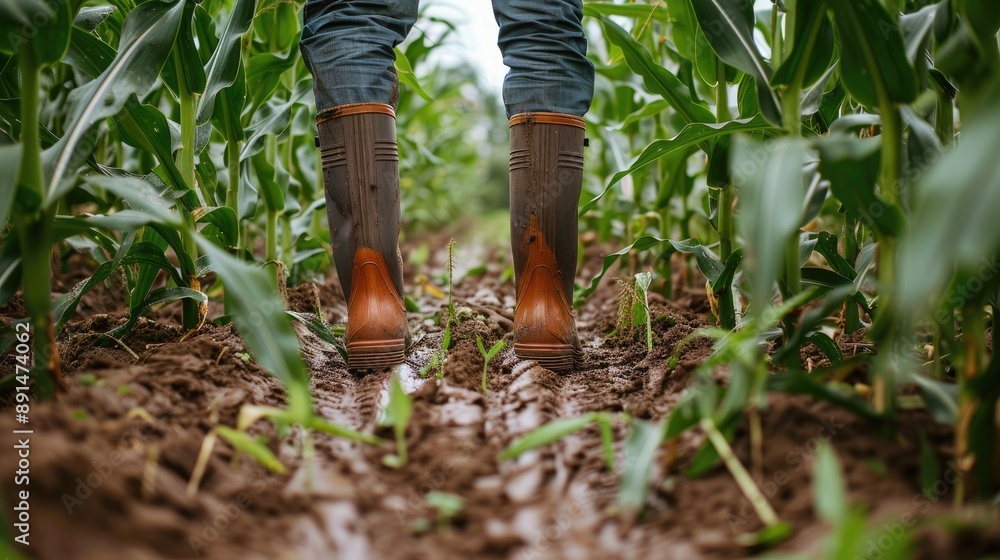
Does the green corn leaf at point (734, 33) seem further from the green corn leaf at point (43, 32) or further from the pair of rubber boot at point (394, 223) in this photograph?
the green corn leaf at point (43, 32)

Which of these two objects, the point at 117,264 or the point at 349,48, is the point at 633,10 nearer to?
the point at 349,48

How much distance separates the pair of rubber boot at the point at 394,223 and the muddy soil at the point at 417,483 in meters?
0.26

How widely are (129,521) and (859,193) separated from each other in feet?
2.91

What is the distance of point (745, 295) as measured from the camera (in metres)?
1.36

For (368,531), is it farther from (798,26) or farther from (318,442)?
(798,26)

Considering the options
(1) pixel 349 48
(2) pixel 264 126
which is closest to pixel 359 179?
(1) pixel 349 48

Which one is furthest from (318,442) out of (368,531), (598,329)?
(598,329)

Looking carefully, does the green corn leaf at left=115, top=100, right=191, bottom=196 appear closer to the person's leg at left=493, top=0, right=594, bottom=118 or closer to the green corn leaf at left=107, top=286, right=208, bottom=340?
the green corn leaf at left=107, top=286, right=208, bottom=340

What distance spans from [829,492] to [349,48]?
3.73ft

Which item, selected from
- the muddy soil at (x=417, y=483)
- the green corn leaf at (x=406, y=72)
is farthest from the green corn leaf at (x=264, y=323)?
the green corn leaf at (x=406, y=72)

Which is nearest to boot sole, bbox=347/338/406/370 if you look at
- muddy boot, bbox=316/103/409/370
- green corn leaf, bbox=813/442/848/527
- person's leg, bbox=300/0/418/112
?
muddy boot, bbox=316/103/409/370

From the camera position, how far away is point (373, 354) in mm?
1284

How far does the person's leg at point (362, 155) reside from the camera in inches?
50.8

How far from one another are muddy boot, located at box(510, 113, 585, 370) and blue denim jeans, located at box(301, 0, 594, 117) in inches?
2.2
